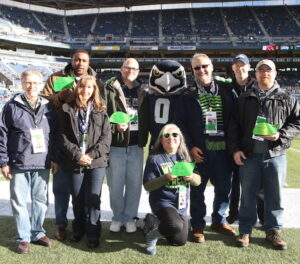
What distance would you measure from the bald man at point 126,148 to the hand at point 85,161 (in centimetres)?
43

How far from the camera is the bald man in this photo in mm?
3244

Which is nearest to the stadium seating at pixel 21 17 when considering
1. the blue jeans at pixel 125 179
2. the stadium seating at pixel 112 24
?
the stadium seating at pixel 112 24

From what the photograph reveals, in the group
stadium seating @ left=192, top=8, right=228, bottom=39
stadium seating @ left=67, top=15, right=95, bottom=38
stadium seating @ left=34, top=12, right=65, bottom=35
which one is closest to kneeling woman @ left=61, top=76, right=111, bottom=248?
stadium seating @ left=192, top=8, right=228, bottom=39

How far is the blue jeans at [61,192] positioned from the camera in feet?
10.4

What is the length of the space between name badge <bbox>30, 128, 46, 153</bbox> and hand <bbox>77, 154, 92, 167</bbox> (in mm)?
385

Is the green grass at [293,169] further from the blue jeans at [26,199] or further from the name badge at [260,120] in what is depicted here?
the blue jeans at [26,199]

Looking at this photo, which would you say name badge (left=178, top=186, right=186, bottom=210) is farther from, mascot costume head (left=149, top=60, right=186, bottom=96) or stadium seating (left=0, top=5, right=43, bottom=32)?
stadium seating (left=0, top=5, right=43, bottom=32)

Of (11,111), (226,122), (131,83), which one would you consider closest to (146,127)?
(131,83)

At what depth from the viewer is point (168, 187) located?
2.96m

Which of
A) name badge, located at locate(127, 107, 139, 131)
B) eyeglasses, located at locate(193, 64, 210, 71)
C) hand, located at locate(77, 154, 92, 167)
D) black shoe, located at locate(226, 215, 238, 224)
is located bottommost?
black shoe, located at locate(226, 215, 238, 224)

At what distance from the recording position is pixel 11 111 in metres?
2.84

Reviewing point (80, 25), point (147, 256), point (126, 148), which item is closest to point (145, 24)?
point (80, 25)

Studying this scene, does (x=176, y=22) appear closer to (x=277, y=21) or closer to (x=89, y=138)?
(x=277, y=21)

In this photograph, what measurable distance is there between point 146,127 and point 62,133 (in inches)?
35.9
